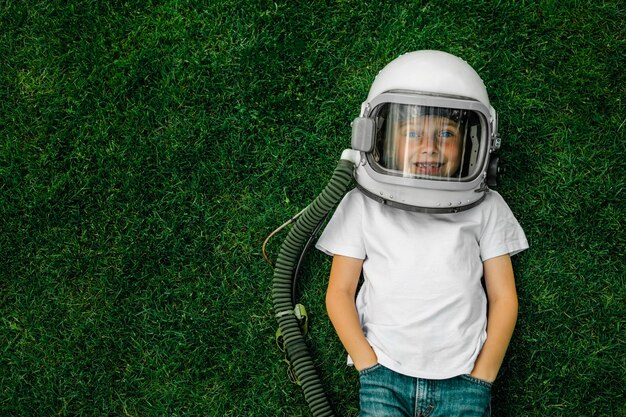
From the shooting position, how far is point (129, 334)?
3531mm

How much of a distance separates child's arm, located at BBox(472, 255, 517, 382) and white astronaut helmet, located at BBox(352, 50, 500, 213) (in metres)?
0.42

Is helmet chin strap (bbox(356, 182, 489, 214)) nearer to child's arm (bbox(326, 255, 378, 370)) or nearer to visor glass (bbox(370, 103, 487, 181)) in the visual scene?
visor glass (bbox(370, 103, 487, 181))

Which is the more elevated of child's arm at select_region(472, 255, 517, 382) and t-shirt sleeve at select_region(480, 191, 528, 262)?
t-shirt sleeve at select_region(480, 191, 528, 262)

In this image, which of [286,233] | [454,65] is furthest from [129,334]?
[454,65]

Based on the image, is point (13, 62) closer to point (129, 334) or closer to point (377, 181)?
point (129, 334)

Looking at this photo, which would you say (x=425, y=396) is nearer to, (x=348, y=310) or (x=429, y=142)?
(x=348, y=310)

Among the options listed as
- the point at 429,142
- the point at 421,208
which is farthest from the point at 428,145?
the point at 421,208

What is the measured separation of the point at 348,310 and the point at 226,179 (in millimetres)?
1062

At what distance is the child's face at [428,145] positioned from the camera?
2854 mm

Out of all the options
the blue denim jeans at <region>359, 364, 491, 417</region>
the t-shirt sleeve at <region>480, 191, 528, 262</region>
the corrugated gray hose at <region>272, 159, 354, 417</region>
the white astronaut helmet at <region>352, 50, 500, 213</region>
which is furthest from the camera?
the corrugated gray hose at <region>272, 159, 354, 417</region>

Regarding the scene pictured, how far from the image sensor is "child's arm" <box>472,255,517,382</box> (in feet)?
9.86

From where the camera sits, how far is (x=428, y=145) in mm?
2869

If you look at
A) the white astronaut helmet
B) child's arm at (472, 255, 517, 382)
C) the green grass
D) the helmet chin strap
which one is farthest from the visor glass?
the green grass

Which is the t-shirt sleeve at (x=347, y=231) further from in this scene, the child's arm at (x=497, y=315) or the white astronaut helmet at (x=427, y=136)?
the child's arm at (x=497, y=315)
